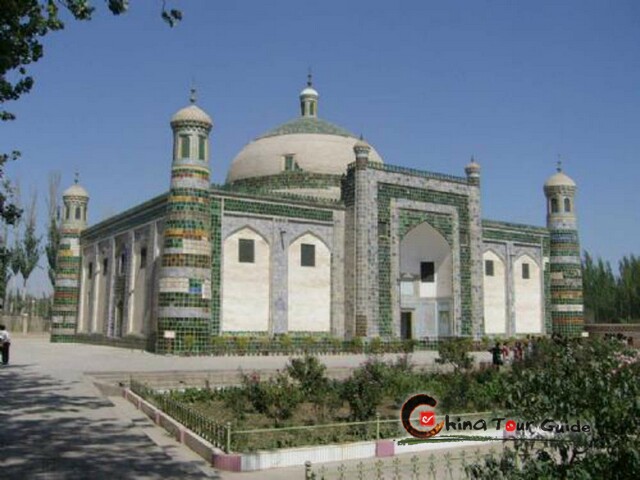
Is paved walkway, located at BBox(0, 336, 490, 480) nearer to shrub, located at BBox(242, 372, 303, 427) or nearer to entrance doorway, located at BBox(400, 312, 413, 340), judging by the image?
shrub, located at BBox(242, 372, 303, 427)

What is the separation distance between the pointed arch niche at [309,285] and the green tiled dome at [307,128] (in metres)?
11.0

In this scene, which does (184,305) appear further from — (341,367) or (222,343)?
(341,367)

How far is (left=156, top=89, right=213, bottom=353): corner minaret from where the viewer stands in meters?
23.8

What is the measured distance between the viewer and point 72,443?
28.8ft

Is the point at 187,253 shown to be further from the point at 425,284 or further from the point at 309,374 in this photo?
the point at 425,284

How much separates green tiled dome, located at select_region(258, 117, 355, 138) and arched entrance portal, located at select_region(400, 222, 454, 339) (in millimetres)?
9151

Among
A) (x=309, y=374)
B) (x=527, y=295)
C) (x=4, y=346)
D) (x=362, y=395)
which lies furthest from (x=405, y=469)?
(x=527, y=295)

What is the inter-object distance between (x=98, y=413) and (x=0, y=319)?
41915 mm

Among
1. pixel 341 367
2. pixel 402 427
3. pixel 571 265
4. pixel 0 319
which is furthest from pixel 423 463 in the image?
pixel 0 319

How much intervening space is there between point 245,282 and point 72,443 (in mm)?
17504

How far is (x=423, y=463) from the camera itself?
8570 millimetres

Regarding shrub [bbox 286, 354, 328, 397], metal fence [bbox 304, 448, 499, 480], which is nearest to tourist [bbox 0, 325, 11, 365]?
shrub [bbox 286, 354, 328, 397]

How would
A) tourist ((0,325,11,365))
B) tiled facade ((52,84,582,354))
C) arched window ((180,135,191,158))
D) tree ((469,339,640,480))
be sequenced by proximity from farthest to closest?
arched window ((180,135,191,158)), tiled facade ((52,84,582,354)), tourist ((0,325,11,365)), tree ((469,339,640,480))

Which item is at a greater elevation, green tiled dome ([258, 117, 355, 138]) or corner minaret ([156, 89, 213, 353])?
green tiled dome ([258, 117, 355, 138])
